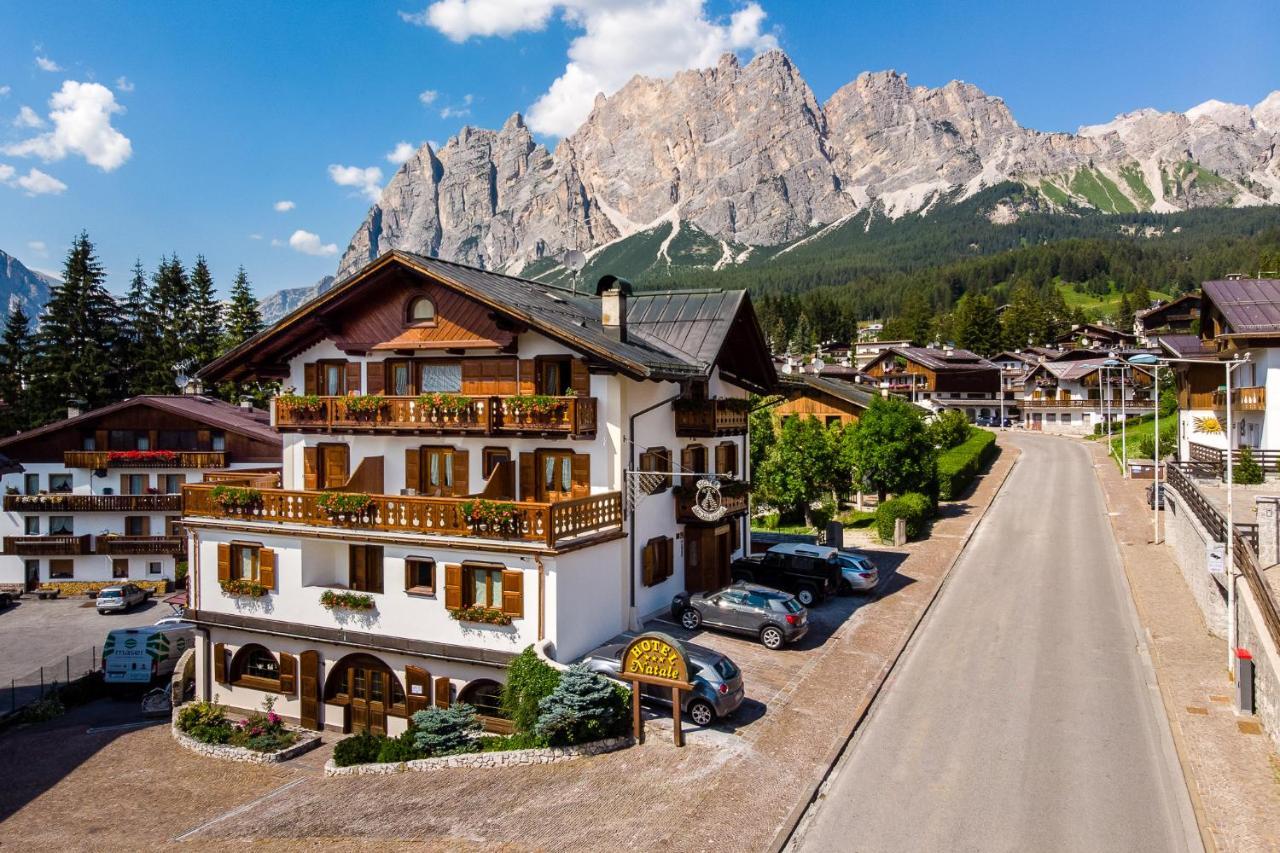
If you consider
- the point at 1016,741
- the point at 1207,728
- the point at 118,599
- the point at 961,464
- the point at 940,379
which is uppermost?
the point at 940,379

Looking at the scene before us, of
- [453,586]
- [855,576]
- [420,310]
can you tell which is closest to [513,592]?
[453,586]

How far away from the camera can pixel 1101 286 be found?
192m

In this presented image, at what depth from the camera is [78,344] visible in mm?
73375

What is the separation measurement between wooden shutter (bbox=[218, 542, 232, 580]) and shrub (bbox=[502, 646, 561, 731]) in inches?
421

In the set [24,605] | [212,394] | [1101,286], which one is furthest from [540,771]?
[1101,286]

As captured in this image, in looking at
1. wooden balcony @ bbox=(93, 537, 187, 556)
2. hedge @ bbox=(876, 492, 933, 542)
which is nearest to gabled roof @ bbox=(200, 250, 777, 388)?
hedge @ bbox=(876, 492, 933, 542)

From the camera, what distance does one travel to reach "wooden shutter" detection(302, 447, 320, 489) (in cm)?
2720

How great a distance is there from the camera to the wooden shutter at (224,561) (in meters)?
25.5

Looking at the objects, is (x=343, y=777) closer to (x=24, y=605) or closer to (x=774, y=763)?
(x=774, y=763)

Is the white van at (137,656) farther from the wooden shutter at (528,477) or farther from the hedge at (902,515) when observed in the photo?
the hedge at (902,515)

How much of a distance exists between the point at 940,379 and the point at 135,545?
92.4m

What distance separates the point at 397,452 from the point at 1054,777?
1925 cm

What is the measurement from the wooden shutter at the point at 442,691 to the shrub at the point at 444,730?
168 cm

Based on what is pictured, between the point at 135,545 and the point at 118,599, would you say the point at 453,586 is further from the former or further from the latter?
the point at 135,545
